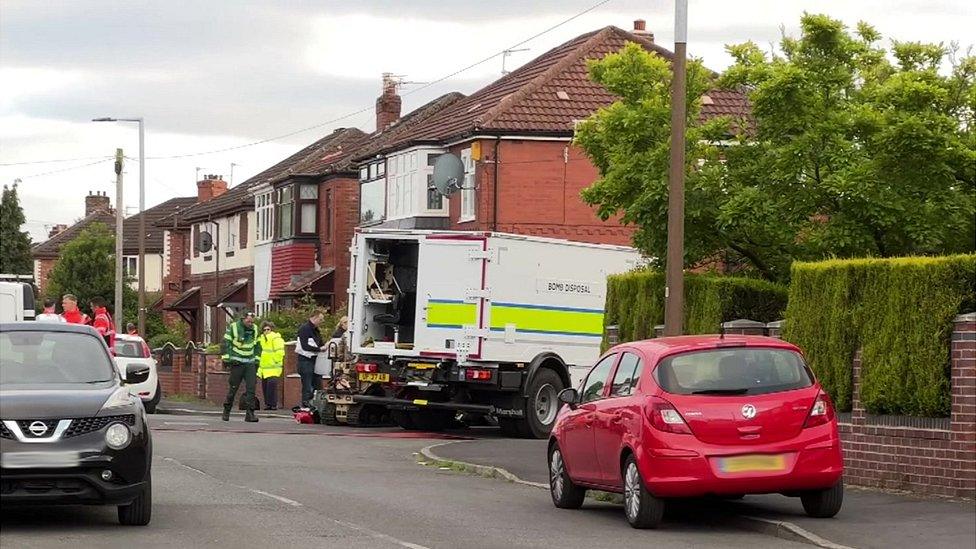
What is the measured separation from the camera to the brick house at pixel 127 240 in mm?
108562

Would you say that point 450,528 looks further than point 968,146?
No

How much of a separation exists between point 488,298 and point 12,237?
79.2 metres

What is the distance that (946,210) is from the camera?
71.7ft

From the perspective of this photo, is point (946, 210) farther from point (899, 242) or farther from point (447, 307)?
point (447, 307)

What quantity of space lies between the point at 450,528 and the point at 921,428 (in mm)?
4568

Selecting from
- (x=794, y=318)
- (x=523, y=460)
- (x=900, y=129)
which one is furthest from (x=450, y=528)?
(x=900, y=129)

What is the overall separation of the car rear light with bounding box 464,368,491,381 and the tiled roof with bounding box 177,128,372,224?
128 ft

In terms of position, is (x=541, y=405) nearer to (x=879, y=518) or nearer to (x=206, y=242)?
(x=879, y=518)

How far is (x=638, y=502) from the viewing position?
14.1 meters

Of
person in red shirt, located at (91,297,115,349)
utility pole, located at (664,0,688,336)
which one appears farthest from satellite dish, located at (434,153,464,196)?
utility pole, located at (664,0,688,336)

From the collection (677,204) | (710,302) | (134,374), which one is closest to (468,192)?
(710,302)

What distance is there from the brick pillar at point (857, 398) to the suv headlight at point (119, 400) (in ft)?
23.4

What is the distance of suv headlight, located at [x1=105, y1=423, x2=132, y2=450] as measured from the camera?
43.0ft

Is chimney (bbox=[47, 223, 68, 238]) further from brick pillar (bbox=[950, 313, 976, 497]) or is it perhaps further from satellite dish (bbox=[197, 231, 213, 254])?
brick pillar (bbox=[950, 313, 976, 497])
